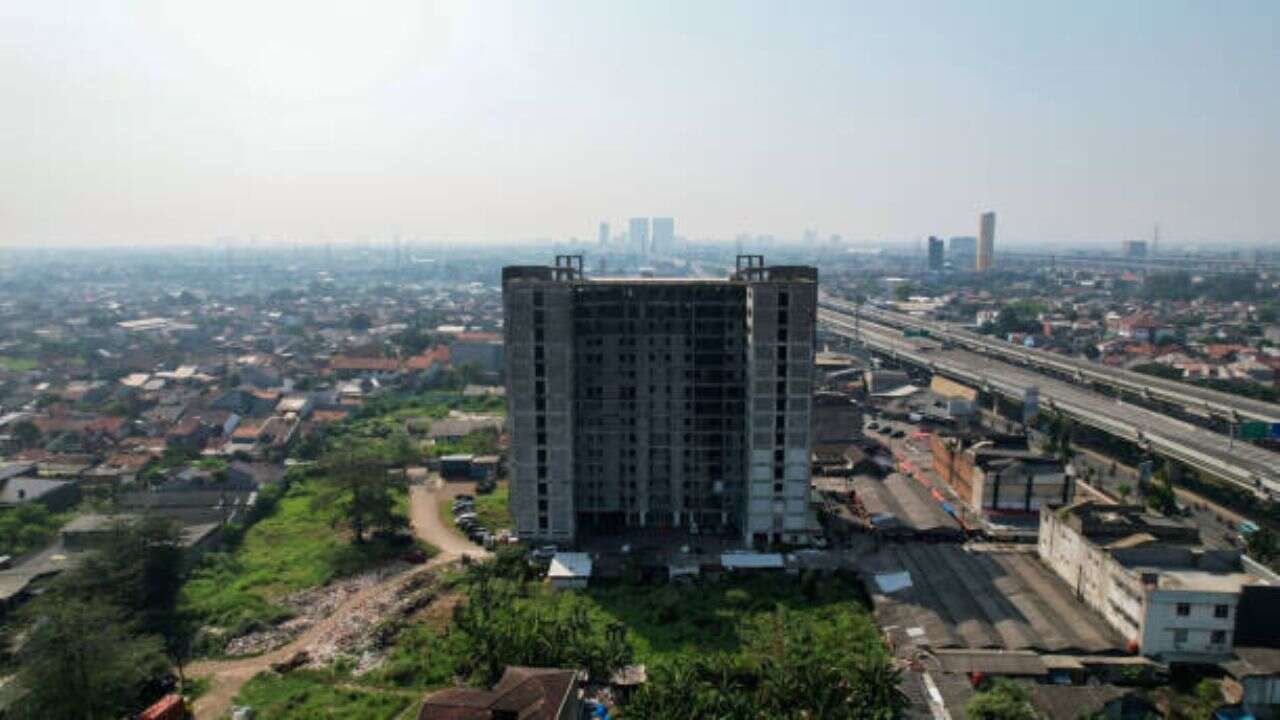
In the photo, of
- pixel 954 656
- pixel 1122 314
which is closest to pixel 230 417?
pixel 954 656

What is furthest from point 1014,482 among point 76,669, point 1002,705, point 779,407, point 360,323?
point 360,323

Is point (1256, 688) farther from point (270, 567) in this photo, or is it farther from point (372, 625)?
Answer: point (270, 567)

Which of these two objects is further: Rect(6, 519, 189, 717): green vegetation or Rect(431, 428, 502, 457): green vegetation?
Rect(431, 428, 502, 457): green vegetation

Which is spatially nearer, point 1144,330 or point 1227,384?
point 1227,384

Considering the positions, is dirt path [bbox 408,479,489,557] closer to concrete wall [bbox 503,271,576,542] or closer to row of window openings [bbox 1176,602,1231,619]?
concrete wall [bbox 503,271,576,542]

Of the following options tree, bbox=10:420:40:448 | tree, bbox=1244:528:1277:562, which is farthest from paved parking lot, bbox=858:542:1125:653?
tree, bbox=10:420:40:448

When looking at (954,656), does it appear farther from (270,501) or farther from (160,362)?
(160,362)

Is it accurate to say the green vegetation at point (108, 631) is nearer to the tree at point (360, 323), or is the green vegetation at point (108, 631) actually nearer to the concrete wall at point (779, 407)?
the concrete wall at point (779, 407)
